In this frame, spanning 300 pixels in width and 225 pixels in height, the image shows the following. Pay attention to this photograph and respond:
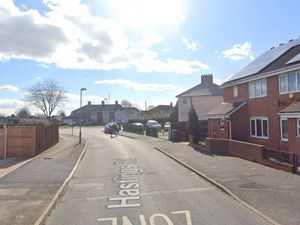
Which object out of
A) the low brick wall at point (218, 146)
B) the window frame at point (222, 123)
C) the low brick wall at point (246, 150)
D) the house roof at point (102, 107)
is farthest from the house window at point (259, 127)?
the house roof at point (102, 107)

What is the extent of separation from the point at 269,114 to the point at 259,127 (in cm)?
210

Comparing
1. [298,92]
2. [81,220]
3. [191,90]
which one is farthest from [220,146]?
[191,90]

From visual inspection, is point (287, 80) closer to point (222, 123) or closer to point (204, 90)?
point (222, 123)

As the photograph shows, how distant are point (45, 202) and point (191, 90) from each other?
49907 mm

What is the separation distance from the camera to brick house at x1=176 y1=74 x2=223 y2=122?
57.3 meters

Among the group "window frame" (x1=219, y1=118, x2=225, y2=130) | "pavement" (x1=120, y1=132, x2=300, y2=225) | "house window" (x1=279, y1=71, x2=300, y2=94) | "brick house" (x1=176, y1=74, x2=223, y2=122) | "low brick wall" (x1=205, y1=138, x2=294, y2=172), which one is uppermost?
"brick house" (x1=176, y1=74, x2=223, y2=122)

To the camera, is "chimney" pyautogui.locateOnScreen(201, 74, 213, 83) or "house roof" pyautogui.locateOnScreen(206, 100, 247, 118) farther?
"chimney" pyautogui.locateOnScreen(201, 74, 213, 83)

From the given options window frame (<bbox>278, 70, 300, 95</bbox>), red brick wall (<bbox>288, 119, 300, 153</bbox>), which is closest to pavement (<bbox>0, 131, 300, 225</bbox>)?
red brick wall (<bbox>288, 119, 300, 153</bbox>)

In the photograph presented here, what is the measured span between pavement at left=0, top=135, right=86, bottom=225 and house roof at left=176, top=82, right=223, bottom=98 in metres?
35.8

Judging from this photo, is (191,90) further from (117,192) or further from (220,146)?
(117,192)

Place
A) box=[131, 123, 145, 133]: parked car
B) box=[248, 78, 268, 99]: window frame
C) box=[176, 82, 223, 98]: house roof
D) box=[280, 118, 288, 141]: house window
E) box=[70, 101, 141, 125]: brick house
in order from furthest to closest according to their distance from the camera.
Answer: box=[70, 101, 141, 125]: brick house → box=[131, 123, 145, 133]: parked car → box=[176, 82, 223, 98]: house roof → box=[248, 78, 268, 99]: window frame → box=[280, 118, 288, 141]: house window

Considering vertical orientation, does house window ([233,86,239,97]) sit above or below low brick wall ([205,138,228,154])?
above

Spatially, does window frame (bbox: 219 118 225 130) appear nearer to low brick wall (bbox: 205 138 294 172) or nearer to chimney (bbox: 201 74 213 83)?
low brick wall (bbox: 205 138 294 172)

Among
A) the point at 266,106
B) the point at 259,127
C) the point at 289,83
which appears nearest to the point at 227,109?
the point at 259,127
